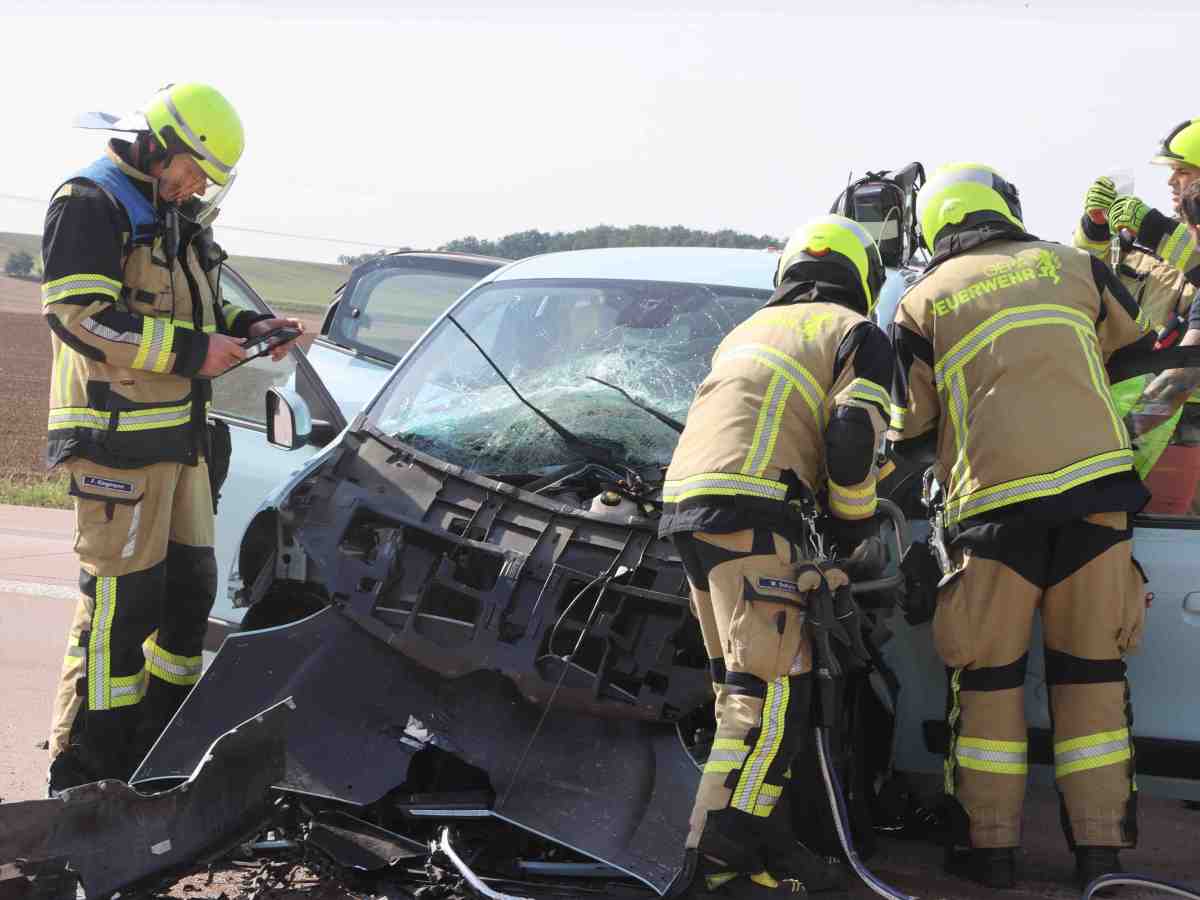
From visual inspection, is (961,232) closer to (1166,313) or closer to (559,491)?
(559,491)

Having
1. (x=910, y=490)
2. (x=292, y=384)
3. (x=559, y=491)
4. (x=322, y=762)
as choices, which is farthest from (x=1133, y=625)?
(x=292, y=384)

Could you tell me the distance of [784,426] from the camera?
3.51 m

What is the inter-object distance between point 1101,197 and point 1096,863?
2.98 meters

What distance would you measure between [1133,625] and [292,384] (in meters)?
3.09

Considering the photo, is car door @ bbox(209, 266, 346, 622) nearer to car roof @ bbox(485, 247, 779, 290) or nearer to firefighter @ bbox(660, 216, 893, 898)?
car roof @ bbox(485, 247, 779, 290)

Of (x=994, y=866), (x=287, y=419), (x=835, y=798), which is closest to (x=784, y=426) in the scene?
(x=835, y=798)

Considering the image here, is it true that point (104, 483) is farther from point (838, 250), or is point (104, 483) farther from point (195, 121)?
point (838, 250)

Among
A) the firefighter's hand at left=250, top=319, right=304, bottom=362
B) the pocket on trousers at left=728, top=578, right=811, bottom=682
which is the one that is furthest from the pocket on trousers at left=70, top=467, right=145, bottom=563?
the pocket on trousers at left=728, top=578, right=811, bottom=682

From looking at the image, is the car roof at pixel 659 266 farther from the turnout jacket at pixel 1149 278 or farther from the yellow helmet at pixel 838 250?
the turnout jacket at pixel 1149 278

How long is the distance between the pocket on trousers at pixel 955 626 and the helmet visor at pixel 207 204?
2.53 m

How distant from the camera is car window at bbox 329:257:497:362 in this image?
7.36 m

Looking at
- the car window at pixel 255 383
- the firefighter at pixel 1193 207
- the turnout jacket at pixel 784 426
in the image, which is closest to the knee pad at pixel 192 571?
the car window at pixel 255 383

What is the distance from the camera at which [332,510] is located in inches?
151

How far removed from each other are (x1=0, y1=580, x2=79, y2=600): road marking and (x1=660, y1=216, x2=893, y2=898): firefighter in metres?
4.24
